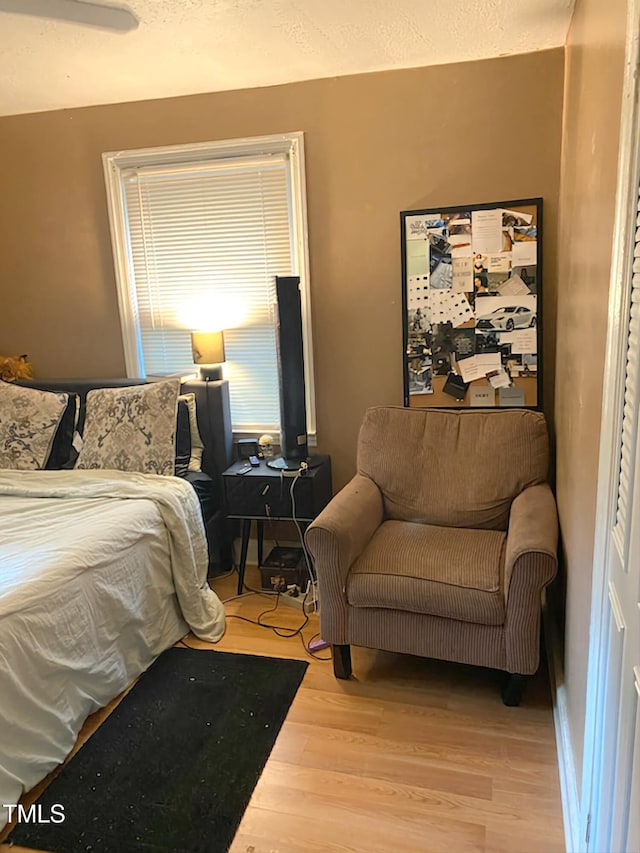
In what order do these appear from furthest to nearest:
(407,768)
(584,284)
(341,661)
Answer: (341,661), (407,768), (584,284)

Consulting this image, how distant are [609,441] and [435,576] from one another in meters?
1.00

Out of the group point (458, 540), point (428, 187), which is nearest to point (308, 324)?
point (428, 187)

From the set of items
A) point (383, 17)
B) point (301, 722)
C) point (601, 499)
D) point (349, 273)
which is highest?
point (383, 17)

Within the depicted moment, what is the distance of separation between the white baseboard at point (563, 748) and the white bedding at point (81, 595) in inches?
53.0

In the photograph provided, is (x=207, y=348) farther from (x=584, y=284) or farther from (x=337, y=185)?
(x=584, y=284)

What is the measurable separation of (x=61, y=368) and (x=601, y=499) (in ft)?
9.86

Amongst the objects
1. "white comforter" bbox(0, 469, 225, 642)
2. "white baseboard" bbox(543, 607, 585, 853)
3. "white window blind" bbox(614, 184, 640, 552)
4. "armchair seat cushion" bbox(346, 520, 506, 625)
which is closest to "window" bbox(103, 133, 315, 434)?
"white comforter" bbox(0, 469, 225, 642)

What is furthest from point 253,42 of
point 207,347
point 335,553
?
point 335,553

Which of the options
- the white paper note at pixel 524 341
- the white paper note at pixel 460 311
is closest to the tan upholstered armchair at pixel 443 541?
the white paper note at pixel 524 341

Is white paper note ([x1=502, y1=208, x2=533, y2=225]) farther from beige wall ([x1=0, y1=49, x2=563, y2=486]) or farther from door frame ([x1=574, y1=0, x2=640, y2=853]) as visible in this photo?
door frame ([x1=574, y1=0, x2=640, y2=853])

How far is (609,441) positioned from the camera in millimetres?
1188

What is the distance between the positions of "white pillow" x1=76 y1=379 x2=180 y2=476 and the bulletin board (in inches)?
45.2

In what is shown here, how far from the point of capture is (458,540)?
2301 mm

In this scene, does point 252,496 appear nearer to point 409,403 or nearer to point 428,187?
point 409,403
